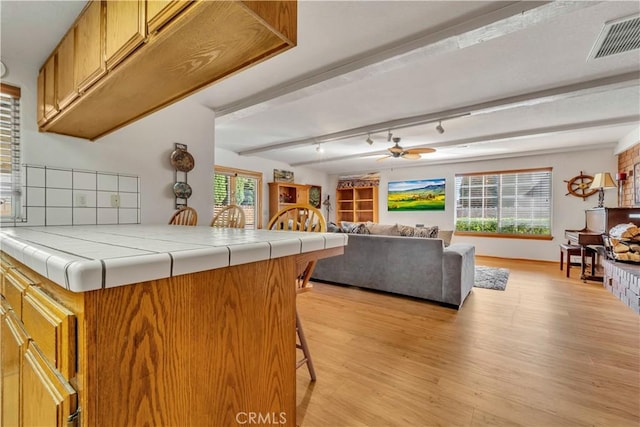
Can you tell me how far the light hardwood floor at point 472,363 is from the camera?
144 centimetres

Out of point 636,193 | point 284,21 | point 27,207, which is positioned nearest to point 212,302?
point 284,21

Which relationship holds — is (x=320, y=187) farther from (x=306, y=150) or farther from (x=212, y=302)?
(x=212, y=302)

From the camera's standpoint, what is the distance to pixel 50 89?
5.80 feet

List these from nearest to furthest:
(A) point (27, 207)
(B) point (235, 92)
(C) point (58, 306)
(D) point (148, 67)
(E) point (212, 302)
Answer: (C) point (58, 306), (E) point (212, 302), (D) point (148, 67), (A) point (27, 207), (B) point (235, 92)

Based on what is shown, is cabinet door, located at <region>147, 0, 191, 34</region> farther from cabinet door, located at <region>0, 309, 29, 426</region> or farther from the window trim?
the window trim

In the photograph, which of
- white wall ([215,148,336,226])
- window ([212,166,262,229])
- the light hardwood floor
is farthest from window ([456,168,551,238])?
window ([212,166,262,229])

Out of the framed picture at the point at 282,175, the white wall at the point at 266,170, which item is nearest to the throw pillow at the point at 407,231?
the white wall at the point at 266,170

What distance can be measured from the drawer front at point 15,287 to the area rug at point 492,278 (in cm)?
432

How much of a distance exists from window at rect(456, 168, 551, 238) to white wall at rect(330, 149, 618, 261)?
0.12 meters

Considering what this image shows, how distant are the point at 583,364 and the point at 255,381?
225 centimetres

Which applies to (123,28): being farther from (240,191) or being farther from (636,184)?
(636,184)

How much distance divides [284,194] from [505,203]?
4902 millimetres

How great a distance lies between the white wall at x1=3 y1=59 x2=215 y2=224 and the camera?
191 cm

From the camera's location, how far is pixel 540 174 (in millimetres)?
5707
